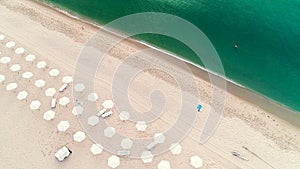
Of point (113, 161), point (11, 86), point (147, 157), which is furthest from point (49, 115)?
point (147, 157)

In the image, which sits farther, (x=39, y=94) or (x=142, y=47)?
(x=142, y=47)

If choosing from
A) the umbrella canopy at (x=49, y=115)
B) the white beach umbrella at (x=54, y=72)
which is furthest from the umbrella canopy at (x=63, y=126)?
the white beach umbrella at (x=54, y=72)

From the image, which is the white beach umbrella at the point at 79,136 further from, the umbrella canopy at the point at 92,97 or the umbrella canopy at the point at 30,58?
the umbrella canopy at the point at 30,58

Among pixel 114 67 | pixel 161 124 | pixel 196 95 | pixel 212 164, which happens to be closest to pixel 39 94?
pixel 114 67

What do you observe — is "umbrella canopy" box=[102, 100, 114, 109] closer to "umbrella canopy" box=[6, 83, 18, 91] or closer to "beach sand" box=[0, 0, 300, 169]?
"beach sand" box=[0, 0, 300, 169]

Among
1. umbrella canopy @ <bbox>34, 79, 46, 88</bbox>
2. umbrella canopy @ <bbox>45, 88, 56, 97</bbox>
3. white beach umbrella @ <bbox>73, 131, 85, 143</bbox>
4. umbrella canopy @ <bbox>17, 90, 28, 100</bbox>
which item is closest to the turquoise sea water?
umbrella canopy @ <bbox>34, 79, 46, 88</bbox>

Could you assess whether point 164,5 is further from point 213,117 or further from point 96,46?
point 213,117

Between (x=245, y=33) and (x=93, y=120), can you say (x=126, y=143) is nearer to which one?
(x=93, y=120)
